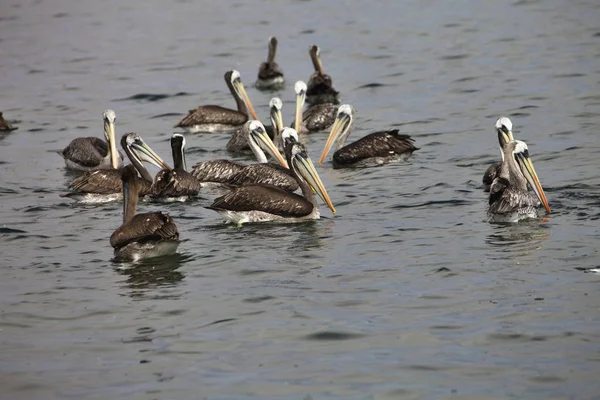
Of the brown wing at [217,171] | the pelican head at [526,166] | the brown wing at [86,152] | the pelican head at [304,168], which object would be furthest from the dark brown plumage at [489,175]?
the brown wing at [86,152]

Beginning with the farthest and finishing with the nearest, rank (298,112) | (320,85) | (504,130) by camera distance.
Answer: (320,85) < (298,112) < (504,130)

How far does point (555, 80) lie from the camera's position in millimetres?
19609

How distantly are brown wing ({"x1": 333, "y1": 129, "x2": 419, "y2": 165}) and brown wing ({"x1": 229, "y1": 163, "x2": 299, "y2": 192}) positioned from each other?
1367mm

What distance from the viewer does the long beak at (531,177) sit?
11781mm

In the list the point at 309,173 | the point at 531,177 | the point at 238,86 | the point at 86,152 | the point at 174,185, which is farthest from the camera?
the point at 238,86

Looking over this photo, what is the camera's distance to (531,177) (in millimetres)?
12141

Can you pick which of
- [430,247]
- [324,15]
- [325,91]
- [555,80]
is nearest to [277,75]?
[325,91]

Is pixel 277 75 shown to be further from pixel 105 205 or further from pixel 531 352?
pixel 531 352

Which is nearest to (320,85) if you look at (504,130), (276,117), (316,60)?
(316,60)

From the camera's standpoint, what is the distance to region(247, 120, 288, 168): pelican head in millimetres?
15078

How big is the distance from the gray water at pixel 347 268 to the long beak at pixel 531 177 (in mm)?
206

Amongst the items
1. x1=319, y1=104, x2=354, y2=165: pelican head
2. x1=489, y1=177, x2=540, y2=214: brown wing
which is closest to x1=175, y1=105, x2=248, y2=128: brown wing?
x1=319, y1=104, x2=354, y2=165: pelican head

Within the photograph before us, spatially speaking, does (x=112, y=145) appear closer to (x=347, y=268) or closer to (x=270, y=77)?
(x=347, y=268)

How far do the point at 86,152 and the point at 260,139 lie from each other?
7.22 feet
